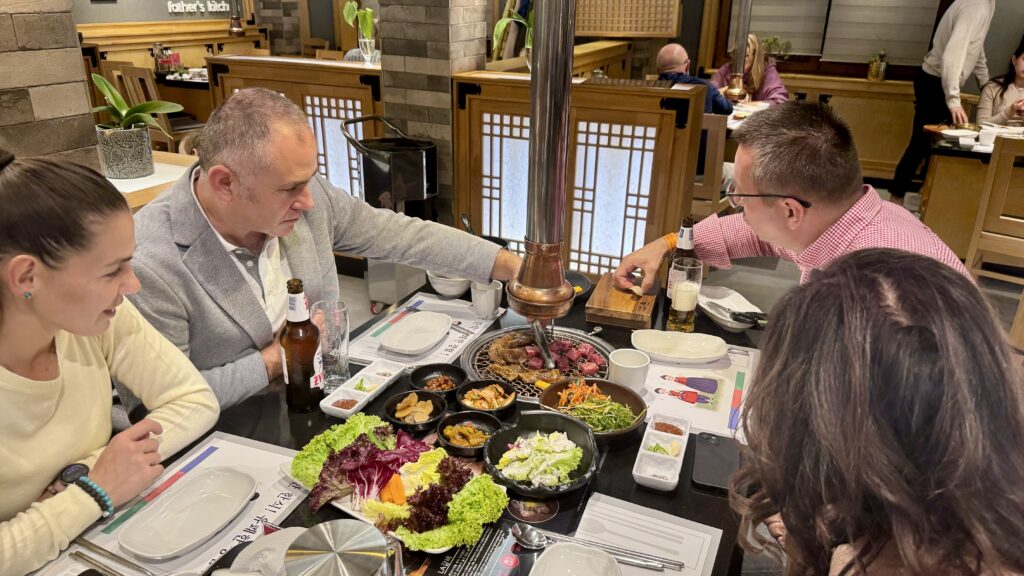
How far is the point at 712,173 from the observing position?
4.48 metres

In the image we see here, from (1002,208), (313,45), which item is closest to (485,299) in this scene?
(1002,208)

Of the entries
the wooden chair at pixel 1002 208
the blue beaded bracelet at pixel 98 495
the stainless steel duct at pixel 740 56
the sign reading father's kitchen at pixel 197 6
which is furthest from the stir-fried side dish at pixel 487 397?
the sign reading father's kitchen at pixel 197 6

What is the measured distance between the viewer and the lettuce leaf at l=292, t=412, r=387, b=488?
4.28 feet

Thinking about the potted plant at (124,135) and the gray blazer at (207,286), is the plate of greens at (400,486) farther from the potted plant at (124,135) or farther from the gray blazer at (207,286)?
the potted plant at (124,135)

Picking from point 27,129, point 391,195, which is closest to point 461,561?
point 27,129

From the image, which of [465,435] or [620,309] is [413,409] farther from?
[620,309]

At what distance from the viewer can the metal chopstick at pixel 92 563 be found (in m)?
1.13

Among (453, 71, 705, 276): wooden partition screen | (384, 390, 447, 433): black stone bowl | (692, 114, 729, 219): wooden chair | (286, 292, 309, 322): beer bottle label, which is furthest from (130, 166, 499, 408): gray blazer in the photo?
(692, 114, 729, 219): wooden chair

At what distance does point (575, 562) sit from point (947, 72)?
629 cm

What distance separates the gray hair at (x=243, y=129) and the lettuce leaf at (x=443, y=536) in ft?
3.28

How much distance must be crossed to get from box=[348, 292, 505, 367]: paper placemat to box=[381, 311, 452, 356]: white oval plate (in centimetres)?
2

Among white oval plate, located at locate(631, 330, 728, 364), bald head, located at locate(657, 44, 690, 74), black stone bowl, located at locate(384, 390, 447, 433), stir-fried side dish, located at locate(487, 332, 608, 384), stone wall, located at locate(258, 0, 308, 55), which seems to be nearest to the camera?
black stone bowl, located at locate(384, 390, 447, 433)

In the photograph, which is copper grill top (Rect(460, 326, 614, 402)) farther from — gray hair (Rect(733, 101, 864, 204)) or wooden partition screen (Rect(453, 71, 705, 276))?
wooden partition screen (Rect(453, 71, 705, 276))

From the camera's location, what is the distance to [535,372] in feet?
5.70
